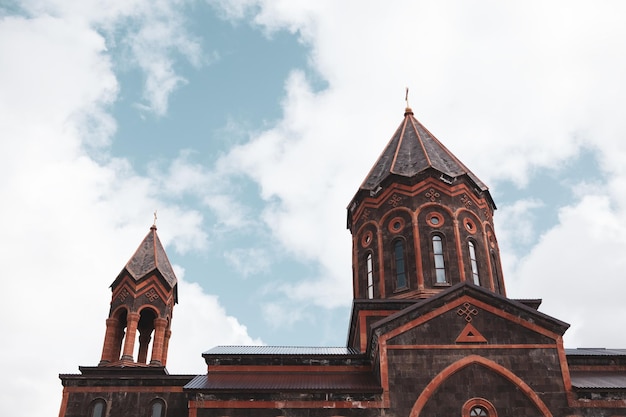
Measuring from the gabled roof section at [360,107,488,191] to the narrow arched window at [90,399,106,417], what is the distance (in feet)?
41.8

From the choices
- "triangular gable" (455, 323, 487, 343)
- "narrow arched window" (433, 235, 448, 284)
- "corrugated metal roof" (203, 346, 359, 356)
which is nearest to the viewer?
"triangular gable" (455, 323, 487, 343)

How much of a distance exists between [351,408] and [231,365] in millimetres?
4513

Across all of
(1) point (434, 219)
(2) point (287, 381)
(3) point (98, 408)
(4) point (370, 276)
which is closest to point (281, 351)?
(2) point (287, 381)

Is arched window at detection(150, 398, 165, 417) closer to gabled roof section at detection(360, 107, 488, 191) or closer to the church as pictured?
the church

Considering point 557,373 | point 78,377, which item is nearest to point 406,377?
point 557,373

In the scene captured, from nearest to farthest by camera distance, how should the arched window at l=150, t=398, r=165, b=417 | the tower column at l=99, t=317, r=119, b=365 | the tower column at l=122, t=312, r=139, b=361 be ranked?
the arched window at l=150, t=398, r=165, b=417 → the tower column at l=122, t=312, r=139, b=361 → the tower column at l=99, t=317, r=119, b=365

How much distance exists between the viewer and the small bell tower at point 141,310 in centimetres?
2131

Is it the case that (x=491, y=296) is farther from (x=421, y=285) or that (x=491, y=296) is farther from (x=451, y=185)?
(x=451, y=185)

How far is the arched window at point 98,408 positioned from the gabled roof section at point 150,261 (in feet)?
16.4

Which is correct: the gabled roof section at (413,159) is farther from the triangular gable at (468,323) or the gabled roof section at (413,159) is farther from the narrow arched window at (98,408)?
the narrow arched window at (98,408)

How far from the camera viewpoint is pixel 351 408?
51.8 feet

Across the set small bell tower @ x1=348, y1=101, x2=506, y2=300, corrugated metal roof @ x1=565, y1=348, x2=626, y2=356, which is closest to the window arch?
corrugated metal roof @ x1=565, y1=348, x2=626, y2=356

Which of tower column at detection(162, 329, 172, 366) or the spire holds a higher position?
the spire

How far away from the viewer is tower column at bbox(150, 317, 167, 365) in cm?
2147
